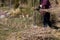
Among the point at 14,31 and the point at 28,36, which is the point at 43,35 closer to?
the point at 28,36

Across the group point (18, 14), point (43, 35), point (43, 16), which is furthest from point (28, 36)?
point (18, 14)

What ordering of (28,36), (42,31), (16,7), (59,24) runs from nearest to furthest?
(28,36) → (42,31) → (59,24) → (16,7)

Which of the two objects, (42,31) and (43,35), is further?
(42,31)

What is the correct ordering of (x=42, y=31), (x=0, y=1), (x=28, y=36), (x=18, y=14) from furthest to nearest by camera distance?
(x=0, y=1) → (x=18, y=14) → (x=42, y=31) → (x=28, y=36)

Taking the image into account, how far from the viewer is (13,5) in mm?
11891

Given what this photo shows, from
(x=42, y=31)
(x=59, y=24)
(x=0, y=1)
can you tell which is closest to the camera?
(x=42, y=31)

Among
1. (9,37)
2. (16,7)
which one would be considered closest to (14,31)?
(9,37)

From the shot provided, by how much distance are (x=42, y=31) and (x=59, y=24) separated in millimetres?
1317

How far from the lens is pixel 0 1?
12609 millimetres

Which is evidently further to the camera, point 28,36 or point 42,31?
point 42,31

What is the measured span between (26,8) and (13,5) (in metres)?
1.00

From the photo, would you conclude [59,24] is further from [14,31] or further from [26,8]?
[26,8]

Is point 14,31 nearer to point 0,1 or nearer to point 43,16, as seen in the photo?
point 43,16

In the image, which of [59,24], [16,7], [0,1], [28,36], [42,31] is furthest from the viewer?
[0,1]
